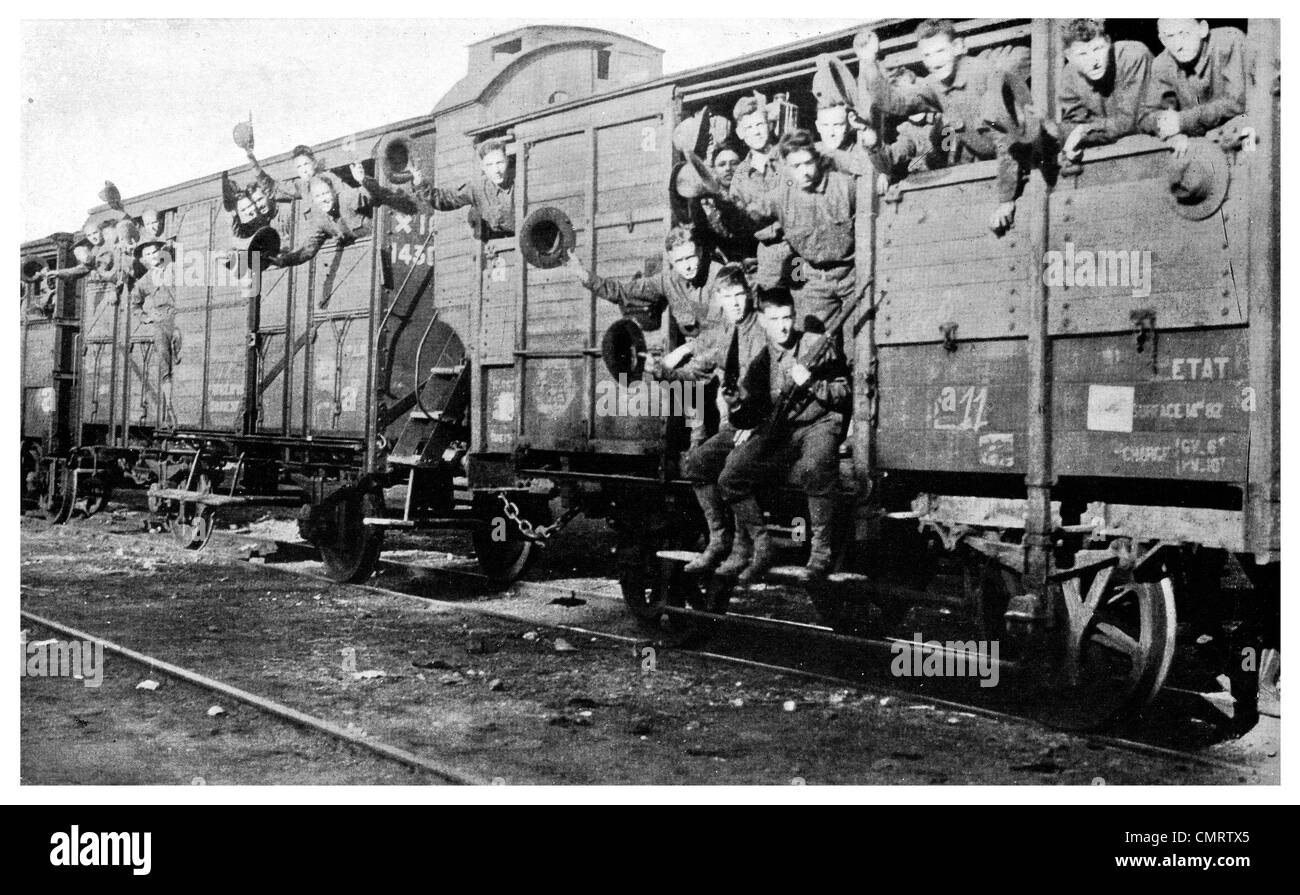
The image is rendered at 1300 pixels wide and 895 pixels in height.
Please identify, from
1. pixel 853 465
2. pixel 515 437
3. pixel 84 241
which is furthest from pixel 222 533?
pixel 853 465

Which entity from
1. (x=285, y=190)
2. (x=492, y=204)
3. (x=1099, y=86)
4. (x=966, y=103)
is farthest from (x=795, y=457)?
(x=285, y=190)

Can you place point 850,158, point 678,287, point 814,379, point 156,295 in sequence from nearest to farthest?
point 850,158, point 814,379, point 678,287, point 156,295

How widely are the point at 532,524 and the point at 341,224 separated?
351 cm

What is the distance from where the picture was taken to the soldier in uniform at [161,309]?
12.7 m

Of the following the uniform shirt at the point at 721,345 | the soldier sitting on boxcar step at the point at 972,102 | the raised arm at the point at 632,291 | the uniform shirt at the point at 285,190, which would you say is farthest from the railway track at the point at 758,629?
the uniform shirt at the point at 285,190

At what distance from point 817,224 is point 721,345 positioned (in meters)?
0.92

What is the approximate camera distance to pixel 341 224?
34.2 feet

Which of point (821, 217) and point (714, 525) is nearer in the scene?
point (821, 217)

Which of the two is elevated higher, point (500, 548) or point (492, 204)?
point (492, 204)

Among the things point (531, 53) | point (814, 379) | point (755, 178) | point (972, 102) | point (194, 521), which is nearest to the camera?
point (972, 102)

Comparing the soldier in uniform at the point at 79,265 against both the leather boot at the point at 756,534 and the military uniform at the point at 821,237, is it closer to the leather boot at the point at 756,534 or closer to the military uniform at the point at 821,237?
the military uniform at the point at 821,237

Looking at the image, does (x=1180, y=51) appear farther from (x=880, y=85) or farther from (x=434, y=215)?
(x=434, y=215)

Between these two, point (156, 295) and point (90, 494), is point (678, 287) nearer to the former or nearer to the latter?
point (156, 295)

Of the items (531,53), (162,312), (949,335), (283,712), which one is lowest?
(283,712)
